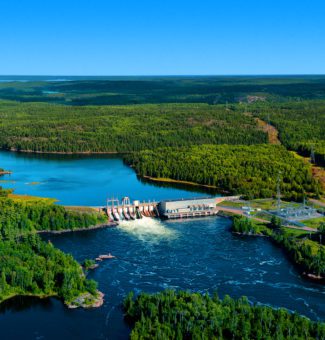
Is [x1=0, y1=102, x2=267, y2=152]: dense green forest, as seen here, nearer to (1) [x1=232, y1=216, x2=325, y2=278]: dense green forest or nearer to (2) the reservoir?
(2) the reservoir

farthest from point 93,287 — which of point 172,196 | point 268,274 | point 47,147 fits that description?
point 47,147

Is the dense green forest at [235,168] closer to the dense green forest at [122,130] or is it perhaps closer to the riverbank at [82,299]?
the dense green forest at [122,130]

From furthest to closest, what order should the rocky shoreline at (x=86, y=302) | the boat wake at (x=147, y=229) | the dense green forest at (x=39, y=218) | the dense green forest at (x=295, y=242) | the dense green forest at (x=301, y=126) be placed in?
the dense green forest at (x=301, y=126) → the boat wake at (x=147, y=229) → the dense green forest at (x=39, y=218) → the dense green forest at (x=295, y=242) → the rocky shoreline at (x=86, y=302)

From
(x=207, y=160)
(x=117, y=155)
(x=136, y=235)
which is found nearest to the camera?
(x=136, y=235)

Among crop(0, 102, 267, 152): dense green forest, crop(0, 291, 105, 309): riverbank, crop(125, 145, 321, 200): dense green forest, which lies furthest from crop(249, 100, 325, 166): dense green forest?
crop(0, 291, 105, 309): riverbank

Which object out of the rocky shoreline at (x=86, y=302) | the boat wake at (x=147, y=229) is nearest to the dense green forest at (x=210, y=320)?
the rocky shoreline at (x=86, y=302)

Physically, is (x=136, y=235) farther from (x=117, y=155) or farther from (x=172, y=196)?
(x=117, y=155)
